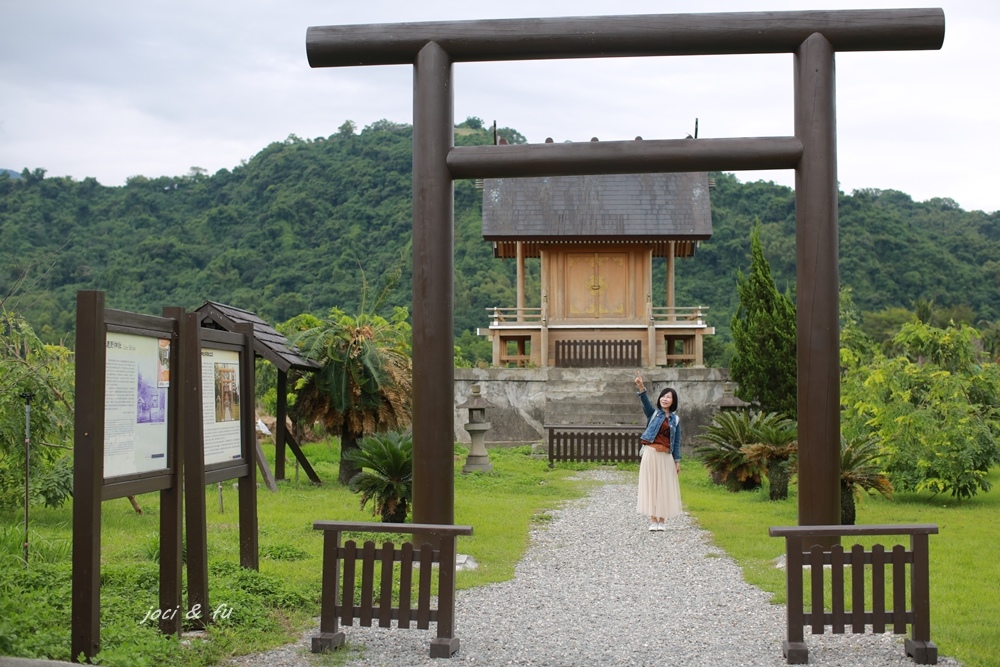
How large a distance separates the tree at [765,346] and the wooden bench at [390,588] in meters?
15.5

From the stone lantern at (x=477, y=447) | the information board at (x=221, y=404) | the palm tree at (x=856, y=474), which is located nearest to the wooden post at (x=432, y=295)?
the information board at (x=221, y=404)

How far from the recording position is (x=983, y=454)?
13.2 m

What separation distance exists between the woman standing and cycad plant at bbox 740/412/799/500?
252cm

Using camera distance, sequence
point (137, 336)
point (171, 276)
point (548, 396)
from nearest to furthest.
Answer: point (137, 336), point (548, 396), point (171, 276)

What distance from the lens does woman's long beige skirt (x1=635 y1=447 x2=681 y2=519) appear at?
11.2 meters

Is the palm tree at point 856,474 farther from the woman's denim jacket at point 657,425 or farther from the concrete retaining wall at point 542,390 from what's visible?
the concrete retaining wall at point 542,390

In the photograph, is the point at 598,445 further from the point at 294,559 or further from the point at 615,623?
the point at 615,623

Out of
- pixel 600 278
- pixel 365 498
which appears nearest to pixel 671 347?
pixel 600 278

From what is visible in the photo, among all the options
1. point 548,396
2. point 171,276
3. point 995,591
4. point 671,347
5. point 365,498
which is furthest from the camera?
point 171,276

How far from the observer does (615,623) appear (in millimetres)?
6836

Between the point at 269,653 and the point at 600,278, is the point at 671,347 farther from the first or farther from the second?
the point at 269,653

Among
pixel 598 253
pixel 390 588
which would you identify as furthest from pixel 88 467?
pixel 598 253

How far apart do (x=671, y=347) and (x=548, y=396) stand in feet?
21.2

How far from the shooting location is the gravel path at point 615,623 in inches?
232
